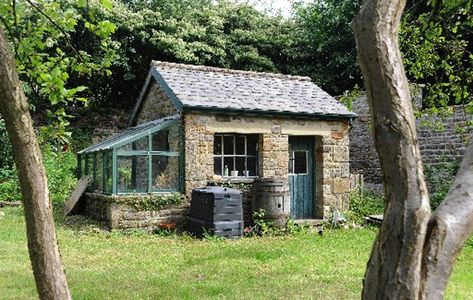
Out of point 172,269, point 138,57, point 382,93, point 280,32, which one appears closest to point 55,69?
point 382,93

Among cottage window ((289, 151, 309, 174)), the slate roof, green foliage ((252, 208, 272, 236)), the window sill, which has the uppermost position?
the slate roof

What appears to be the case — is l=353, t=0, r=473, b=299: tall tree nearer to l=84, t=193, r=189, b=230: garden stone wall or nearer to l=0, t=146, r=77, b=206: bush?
l=84, t=193, r=189, b=230: garden stone wall

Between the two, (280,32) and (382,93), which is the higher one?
(280,32)

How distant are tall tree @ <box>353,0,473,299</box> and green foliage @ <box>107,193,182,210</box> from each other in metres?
8.60

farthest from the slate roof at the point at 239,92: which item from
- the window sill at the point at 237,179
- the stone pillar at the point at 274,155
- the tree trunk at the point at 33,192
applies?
the tree trunk at the point at 33,192

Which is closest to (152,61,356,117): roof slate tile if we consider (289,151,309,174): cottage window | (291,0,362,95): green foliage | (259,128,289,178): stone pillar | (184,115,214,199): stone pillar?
(184,115,214,199): stone pillar

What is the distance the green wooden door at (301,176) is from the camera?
1280 cm

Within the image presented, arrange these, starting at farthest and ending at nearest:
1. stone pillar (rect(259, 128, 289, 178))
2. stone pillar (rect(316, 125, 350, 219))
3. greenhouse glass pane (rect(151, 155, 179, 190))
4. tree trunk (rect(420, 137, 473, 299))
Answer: stone pillar (rect(316, 125, 350, 219))
stone pillar (rect(259, 128, 289, 178))
greenhouse glass pane (rect(151, 155, 179, 190))
tree trunk (rect(420, 137, 473, 299))

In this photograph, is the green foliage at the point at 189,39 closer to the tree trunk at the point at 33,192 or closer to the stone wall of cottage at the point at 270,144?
the stone wall of cottage at the point at 270,144

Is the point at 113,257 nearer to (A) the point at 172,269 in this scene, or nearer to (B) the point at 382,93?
(A) the point at 172,269

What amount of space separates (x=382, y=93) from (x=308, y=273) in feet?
17.1

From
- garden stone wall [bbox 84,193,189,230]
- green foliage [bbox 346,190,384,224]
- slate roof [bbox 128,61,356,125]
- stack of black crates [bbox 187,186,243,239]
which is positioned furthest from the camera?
green foliage [bbox 346,190,384,224]

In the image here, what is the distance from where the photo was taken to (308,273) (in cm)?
734

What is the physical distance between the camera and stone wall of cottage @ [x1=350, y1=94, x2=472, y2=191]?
1479 cm
